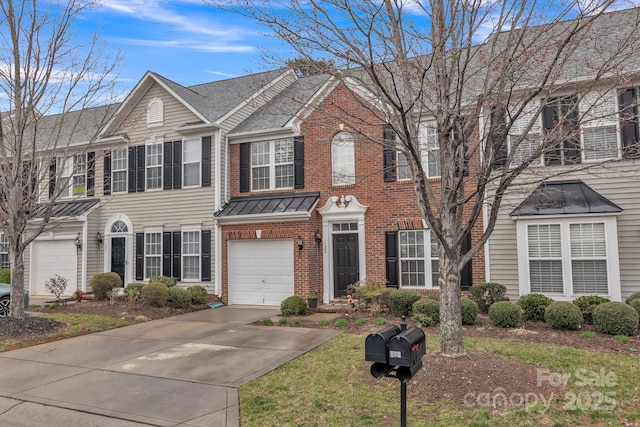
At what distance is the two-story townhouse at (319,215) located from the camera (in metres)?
12.8

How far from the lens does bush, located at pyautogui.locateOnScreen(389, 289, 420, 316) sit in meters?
10.9

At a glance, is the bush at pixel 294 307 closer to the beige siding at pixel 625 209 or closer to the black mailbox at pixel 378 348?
the beige siding at pixel 625 209

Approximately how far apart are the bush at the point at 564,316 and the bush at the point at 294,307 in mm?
5963

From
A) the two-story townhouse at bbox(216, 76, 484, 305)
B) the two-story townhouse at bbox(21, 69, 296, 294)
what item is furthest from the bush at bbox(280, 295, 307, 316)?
the two-story townhouse at bbox(21, 69, 296, 294)

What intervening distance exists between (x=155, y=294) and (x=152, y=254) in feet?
10.8

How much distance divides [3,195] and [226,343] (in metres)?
7.07

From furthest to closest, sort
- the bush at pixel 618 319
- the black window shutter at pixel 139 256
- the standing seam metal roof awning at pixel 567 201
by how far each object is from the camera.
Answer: the black window shutter at pixel 139 256 < the standing seam metal roof awning at pixel 567 201 < the bush at pixel 618 319

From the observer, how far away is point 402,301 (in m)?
10.9

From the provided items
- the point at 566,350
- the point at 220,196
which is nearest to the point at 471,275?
the point at 566,350

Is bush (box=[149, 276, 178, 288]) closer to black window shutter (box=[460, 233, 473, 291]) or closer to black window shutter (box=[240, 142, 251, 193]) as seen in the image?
black window shutter (box=[240, 142, 251, 193])

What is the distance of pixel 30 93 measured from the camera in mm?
10539

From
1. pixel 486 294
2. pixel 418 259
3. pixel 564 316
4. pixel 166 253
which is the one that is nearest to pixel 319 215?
pixel 418 259

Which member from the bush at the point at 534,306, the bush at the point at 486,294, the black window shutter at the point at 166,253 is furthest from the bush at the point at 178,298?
the bush at the point at 534,306

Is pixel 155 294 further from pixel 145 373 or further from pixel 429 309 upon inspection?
pixel 429 309
